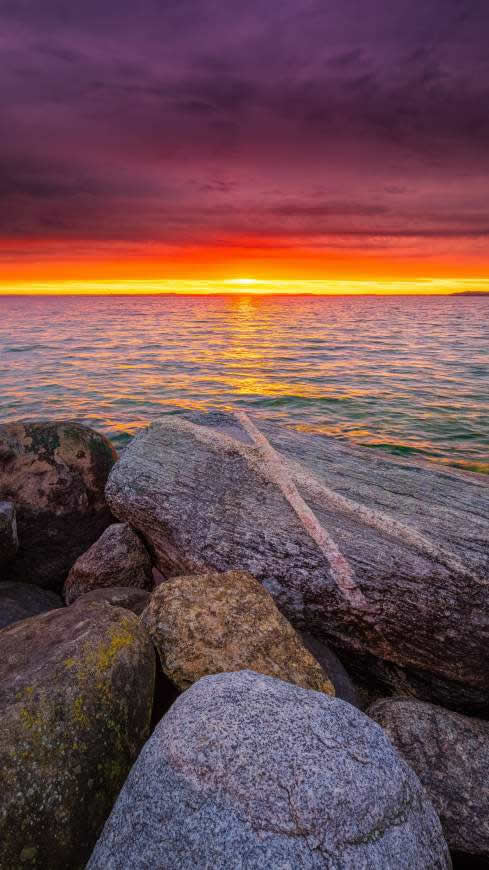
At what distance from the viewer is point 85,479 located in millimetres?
7941

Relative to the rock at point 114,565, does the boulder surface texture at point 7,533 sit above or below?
above

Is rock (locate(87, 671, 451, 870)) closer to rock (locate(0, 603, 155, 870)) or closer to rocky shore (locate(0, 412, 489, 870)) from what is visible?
rocky shore (locate(0, 412, 489, 870))

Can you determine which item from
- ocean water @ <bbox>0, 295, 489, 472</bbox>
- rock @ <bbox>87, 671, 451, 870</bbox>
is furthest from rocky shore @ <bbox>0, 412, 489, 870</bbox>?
ocean water @ <bbox>0, 295, 489, 472</bbox>

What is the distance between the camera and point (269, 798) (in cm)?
259

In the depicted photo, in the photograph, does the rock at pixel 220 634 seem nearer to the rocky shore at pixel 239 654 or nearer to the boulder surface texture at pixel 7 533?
the rocky shore at pixel 239 654

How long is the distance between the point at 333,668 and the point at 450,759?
1404 millimetres

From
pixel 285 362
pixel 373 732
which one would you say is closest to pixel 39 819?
pixel 373 732

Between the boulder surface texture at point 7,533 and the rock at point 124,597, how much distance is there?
185 centimetres

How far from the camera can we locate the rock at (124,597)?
5.62 m

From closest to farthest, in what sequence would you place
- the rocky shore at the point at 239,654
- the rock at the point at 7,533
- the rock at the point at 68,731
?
the rocky shore at the point at 239,654, the rock at the point at 68,731, the rock at the point at 7,533

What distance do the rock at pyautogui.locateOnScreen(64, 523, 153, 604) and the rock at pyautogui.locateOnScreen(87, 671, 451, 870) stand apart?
12.9ft

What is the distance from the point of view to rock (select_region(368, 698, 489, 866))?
3.79 metres

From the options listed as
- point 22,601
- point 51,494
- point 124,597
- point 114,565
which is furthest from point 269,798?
point 51,494

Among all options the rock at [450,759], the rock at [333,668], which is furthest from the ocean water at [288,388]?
the rock at [450,759]
